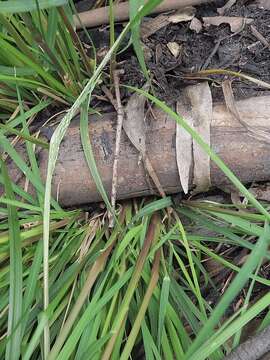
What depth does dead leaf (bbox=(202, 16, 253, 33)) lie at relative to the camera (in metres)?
1.08

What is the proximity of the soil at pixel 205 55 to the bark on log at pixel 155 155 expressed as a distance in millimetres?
68

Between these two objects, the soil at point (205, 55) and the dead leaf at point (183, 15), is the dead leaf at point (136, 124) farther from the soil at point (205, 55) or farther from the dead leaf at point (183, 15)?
the dead leaf at point (183, 15)

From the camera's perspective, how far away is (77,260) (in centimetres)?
101

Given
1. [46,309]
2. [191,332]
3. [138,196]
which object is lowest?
[191,332]

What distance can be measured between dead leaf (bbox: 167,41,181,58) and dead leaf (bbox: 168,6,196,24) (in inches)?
2.0

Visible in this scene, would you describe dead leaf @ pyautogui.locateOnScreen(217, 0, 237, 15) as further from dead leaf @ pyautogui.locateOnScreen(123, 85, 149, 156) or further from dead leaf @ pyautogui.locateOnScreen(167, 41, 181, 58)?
dead leaf @ pyautogui.locateOnScreen(123, 85, 149, 156)

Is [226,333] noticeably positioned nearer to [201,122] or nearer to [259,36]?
[201,122]

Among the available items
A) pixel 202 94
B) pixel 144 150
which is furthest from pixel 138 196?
pixel 202 94

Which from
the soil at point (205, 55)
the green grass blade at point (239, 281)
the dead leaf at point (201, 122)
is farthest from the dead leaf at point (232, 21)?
the green grass blade at point (239, 281)

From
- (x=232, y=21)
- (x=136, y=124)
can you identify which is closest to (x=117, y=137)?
(x=136, y=124)

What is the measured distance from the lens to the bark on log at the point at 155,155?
0.95 m

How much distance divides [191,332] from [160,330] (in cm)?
11

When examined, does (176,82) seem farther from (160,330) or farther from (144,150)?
(160,330)

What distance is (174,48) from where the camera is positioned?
43.1 inches
